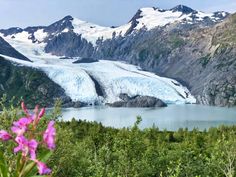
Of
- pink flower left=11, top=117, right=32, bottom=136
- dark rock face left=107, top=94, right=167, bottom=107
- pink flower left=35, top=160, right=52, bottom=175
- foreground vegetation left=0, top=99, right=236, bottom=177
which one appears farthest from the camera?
dark rock face left=107, top=94, right=167, bottom=107

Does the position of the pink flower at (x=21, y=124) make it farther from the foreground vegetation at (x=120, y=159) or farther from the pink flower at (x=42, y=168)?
the foreground vegetation at (x=120, y=159)

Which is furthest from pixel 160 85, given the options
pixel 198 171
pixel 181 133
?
pixel 198 171

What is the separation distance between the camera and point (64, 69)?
18412 centimetres

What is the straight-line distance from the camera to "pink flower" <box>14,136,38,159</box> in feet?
9.15

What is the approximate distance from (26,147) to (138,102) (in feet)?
577

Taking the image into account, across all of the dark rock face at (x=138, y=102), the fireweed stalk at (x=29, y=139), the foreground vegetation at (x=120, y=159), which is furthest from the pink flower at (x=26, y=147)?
the dark rock face at (x=138, y=102)

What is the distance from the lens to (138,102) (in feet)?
585

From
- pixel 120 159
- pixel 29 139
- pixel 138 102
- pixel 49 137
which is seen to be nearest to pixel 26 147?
pixel 29 139

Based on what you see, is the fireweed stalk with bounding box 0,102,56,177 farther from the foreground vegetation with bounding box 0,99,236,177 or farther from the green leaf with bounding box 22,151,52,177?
the foreground vegetation with bounding box 0,99,236,177

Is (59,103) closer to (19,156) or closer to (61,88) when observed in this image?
(19,156)

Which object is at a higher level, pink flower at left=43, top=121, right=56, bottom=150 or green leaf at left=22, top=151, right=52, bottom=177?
pink flower at left=43, top=121, right=56, bottom=150

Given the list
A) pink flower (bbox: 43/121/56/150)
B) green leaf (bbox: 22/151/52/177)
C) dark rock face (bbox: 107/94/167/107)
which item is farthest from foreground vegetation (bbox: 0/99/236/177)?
dark rock face (bbox: 107/94/167/107)

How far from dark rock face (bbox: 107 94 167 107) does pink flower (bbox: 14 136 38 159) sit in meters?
167

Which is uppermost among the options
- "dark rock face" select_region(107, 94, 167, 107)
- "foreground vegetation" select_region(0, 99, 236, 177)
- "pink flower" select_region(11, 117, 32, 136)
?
"dark rock face" select_region(107, 94, 167, 107)
